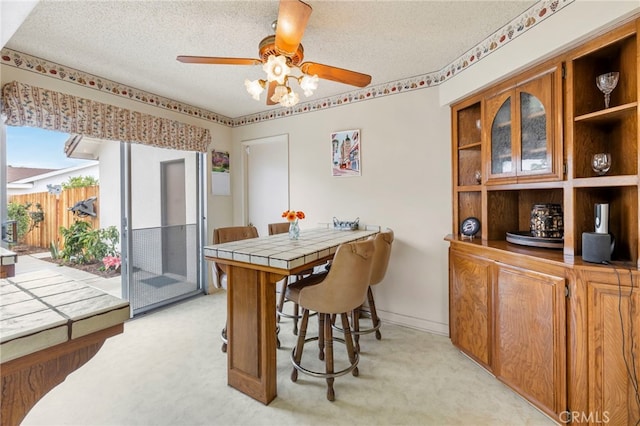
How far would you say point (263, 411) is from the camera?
5.43 ft

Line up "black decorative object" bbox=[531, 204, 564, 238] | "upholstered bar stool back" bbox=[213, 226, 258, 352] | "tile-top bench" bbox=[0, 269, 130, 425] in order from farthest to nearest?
"upholstered bar stool back" bbox=[213, 226, 258, 352]
"black decorative object" bbox=[531, 204, 564, 238]
"tile-top bench" bbox=[0, 269, 130, 425]

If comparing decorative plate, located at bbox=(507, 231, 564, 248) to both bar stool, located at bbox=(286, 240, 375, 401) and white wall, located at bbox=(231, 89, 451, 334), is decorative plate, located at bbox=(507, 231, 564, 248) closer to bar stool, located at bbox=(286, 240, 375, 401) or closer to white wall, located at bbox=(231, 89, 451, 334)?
white wall, located at bbox=(231, 89, 451, 334)

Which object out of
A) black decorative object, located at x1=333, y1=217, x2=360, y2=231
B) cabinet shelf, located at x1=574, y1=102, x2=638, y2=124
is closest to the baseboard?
black decorative object, located at x1=333, y1=217, x2=360, y2=231

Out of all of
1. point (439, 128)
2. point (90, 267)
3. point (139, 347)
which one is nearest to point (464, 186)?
point (439, 128)

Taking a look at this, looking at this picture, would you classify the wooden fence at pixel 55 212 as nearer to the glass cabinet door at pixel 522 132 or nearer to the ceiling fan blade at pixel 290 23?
the ceiling fan blade at pixel 290 23

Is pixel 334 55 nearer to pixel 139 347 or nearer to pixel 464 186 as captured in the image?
pixel 464 186

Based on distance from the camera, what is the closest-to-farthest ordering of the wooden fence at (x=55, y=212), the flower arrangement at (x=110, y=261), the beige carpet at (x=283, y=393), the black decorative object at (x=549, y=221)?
1. the beige carpet at (x=283, y=393)
2. the black decorative object at (x=549, y=221)
3. the wooden fence at (x=55, y=212)
4. the flower arrangement at (x=110, y=261)

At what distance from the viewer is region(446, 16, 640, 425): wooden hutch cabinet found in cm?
137

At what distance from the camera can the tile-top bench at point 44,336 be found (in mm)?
643

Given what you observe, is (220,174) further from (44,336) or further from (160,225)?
(44,336)

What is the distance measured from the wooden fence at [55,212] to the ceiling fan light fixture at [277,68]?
2.57 m

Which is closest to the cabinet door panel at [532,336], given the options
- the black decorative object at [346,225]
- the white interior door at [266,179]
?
the black decorative object at [346,225]

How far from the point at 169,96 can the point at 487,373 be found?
4.08 meters

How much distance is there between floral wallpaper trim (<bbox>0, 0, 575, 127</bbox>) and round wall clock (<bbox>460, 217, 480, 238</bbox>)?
1259mm
